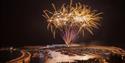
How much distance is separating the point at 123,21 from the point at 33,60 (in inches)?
1474

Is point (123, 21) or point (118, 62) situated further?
point (123, 21)

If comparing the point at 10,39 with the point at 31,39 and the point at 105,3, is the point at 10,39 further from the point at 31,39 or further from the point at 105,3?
the point at 105,3

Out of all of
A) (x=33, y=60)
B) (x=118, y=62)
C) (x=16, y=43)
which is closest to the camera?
(x=118, y=62)

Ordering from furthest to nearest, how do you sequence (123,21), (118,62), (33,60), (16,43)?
(123,21)
(16,43)
(33,60)
(118,62)

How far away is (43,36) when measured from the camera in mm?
59812

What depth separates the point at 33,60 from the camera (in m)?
31.1

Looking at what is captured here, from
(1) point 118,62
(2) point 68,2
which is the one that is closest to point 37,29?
(2) point 68,2

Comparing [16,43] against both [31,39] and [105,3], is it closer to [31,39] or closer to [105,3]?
[31,39]

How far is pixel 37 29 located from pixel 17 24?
5384 mm

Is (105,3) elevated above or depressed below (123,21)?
above

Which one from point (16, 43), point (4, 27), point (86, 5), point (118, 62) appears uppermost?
point (86, 5)

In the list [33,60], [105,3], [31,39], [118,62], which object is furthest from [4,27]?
[118,62]

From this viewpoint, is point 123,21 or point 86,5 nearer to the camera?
point 86,5

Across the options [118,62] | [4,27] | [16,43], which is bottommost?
[118,62]
